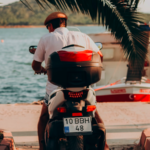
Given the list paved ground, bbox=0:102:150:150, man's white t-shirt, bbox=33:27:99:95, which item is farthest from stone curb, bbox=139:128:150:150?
man's white t-shirt, bbox=33:27:99:95

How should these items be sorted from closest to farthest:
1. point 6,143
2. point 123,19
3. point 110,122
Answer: point 6,143, point 123,19, point 110,122

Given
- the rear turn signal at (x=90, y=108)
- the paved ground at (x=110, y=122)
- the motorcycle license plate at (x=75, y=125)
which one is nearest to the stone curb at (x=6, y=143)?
the paved ground at (x=110, y=122)

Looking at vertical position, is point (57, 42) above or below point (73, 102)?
above

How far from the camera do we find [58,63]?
8.08ft

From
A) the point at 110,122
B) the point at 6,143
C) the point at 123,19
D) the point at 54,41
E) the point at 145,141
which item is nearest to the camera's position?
the point at 54,41

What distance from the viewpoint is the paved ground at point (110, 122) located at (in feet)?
13.5

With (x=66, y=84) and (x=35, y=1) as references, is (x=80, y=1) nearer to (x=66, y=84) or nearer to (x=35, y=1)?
(x=35, y=1)

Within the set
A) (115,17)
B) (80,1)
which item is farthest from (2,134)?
(115,17)

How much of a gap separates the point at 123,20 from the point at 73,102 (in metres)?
2.18

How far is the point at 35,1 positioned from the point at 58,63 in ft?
4.87

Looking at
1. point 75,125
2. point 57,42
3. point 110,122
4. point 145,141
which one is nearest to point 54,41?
point 57,42

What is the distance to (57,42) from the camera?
288cm

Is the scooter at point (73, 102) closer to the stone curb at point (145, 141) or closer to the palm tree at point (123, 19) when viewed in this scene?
the stone curb at point (145, 141)

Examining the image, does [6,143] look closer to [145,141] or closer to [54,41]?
[54,41]
